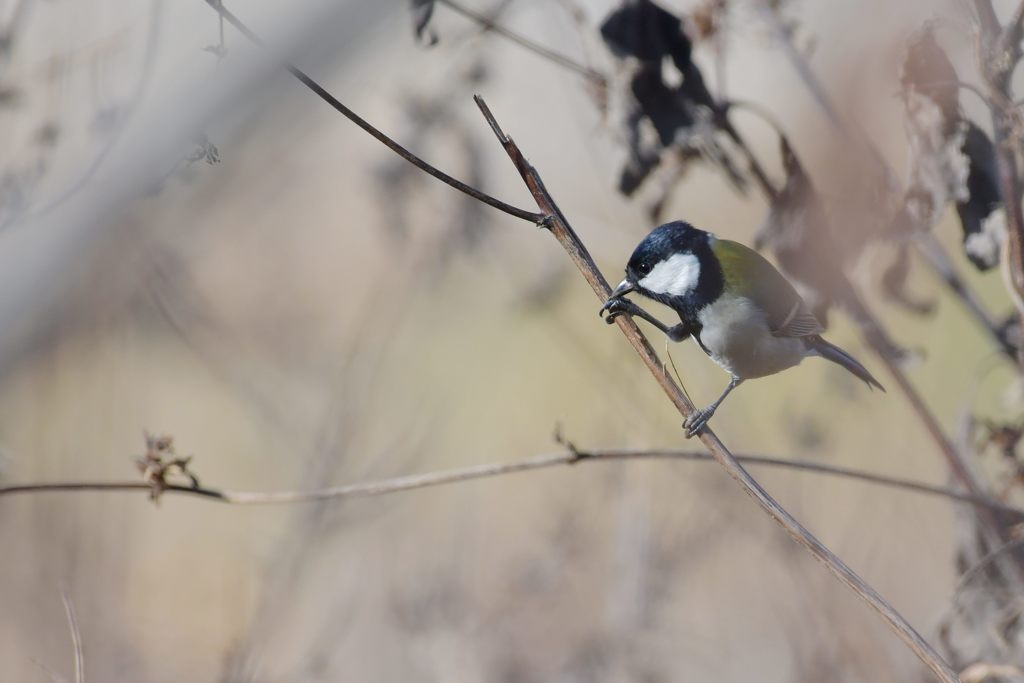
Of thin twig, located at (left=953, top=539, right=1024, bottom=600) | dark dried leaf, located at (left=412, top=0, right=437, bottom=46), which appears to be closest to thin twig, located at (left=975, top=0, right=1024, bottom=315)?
thin twig, located at (left=953, top=539, right=1024, bottom=600)

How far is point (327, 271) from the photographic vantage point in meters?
6.40

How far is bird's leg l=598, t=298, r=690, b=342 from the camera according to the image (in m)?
1.59

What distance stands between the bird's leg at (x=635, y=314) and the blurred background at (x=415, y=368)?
13.2 inches

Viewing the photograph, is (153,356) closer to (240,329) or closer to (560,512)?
(240,329)

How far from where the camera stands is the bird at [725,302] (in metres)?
2.29

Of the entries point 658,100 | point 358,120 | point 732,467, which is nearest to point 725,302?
point 658,100

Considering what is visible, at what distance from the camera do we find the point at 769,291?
2.38m

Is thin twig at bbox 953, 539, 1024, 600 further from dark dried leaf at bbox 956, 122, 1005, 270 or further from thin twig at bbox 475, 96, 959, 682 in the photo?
thin twig at bbox 475, 96, 959, 682

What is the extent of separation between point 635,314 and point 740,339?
333 millimetres

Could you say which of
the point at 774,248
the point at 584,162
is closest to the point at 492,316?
the point at 584,162

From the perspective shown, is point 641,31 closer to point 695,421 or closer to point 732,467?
point 695,421

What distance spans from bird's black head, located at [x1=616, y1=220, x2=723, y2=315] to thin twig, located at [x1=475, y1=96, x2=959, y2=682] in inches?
31.3

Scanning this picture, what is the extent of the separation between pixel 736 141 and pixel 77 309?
59.1 inches

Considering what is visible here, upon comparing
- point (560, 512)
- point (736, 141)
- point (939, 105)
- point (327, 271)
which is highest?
point (327, 271)
